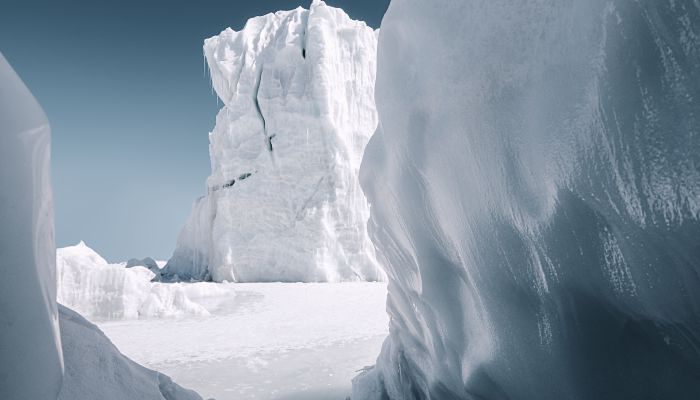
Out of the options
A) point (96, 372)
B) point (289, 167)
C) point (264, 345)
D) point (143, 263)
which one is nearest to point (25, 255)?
point (96, 372)

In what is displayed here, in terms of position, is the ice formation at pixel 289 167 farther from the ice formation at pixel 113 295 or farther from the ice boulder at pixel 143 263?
the ice formation at pixel 113 295

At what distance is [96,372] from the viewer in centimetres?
127

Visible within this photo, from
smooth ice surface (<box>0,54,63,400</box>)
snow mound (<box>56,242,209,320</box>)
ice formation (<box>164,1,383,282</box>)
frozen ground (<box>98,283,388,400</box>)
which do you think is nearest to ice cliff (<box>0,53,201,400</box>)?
smooth ice surface (<box>0,54,63,400</box>)

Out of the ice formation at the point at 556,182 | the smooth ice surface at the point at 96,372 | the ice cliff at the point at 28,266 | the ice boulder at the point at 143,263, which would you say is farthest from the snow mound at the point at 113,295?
the ice boulder at the point at 143,263

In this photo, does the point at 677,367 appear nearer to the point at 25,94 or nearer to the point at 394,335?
the point at 25,94

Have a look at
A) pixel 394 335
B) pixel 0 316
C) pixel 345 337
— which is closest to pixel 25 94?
pixel 0 316

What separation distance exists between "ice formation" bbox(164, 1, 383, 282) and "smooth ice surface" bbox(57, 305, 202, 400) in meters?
9.06

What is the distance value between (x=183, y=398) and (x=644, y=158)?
1.91 meters

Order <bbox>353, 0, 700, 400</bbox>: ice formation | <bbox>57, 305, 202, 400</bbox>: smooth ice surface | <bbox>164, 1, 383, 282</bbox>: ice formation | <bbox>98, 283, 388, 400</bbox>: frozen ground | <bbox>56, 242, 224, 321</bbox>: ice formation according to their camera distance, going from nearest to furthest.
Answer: <bbox>353, 0, 700, 400</bbox>: ice formation, <bbox>57, 305, 202, 400</bbox>: smooth ice surface, <bbox>98, 283, 388, 400</bbox>: frozen ground, <bbox>56, 242, 224, 321</bbox>: ice formation, <bbox>164, 1, 383, 282</bbox>: ice formation

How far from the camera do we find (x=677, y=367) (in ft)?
2.66

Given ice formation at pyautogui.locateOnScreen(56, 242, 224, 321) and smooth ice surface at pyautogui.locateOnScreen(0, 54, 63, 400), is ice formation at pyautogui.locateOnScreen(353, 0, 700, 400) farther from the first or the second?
ice formation at pyautogui.locateOnScreen(56, 242, 224, 321)

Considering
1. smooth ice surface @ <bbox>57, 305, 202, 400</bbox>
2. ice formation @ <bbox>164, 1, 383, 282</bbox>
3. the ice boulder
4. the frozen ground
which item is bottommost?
the frozen ground

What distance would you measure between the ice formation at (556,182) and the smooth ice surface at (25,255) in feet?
3.53

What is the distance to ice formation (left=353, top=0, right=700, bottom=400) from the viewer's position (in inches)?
25.9
